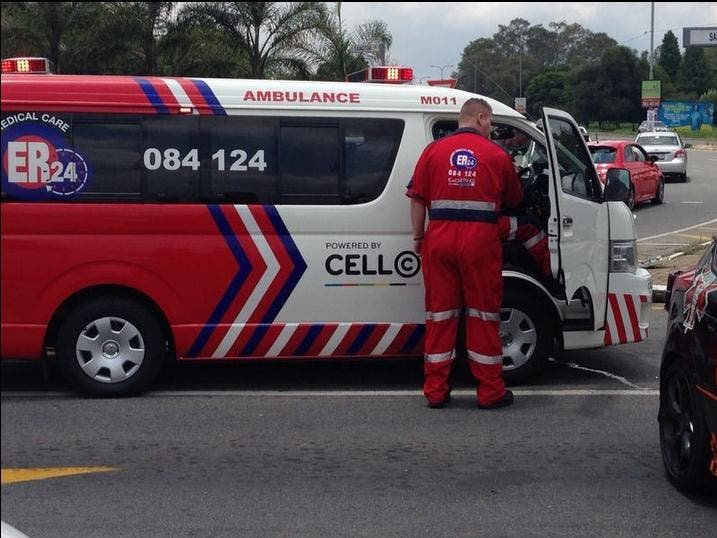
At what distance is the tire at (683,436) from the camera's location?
4992 mm

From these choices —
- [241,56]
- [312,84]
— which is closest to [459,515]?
[312,84]

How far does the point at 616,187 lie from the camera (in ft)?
24.6

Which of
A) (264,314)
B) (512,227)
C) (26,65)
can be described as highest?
(26,65)

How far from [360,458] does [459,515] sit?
1.05 metres

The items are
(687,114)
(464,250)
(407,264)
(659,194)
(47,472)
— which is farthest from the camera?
(687,114)

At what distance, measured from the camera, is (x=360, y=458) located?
5.95 meters

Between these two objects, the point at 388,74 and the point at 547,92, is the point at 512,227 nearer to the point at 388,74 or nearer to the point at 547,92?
the point at 388,74

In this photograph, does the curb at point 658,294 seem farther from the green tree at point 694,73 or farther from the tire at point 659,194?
the tire at point 659,194

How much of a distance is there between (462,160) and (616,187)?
1363mm

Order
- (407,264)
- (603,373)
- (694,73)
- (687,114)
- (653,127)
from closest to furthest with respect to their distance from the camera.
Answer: (407,264) < (603,373) < (694,73) < (653,127) < (687,114)

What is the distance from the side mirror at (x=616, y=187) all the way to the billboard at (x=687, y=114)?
25.3 meters

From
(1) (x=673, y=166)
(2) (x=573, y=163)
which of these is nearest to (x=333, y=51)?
(2) (x=573, y=163)

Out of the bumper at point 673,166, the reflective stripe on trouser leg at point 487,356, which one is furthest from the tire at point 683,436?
the bumper at point 673,166

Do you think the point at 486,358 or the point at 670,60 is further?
the point at 670,60
